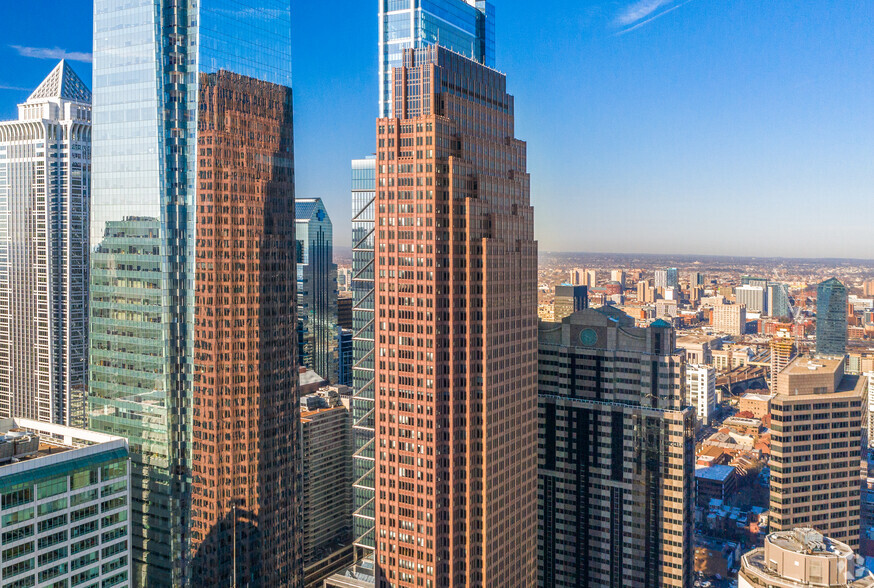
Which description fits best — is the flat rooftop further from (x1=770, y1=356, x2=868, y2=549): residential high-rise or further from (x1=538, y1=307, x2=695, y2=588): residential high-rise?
(x1=538, y1=307, x2=695, y2=588): residential high-rise

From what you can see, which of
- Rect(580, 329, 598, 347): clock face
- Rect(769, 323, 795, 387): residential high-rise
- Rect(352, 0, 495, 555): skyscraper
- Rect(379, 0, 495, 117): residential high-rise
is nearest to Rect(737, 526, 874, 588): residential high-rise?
Rect(580, 329, 598, 347): clock face

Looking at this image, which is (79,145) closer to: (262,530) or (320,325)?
(320,325)

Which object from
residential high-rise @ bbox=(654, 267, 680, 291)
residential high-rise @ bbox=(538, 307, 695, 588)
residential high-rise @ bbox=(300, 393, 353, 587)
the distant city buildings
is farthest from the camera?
the distant city buildings

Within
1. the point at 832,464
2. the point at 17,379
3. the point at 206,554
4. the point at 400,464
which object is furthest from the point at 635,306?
the point at 17,379

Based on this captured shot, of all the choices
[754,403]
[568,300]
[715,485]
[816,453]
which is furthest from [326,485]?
[754,403]

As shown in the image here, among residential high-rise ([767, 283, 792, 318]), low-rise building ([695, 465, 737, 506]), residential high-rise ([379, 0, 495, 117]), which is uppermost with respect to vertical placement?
residential high-rise ([379, 0, 495, 117])

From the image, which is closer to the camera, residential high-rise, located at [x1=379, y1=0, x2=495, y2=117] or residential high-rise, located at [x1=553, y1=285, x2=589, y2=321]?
residential high-rise, located at [x1=379, y1=0, x2=495, y2=117]

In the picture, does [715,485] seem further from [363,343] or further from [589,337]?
[363,343]
